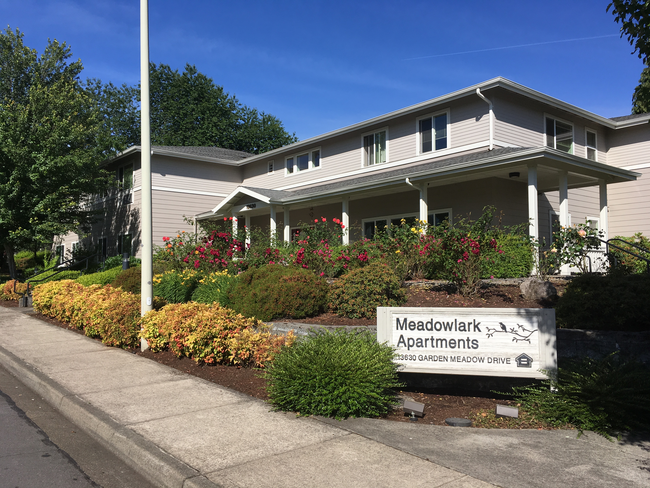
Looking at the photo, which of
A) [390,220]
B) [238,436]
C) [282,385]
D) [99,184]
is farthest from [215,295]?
[99,184]

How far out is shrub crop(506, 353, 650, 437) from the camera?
472 centimetres

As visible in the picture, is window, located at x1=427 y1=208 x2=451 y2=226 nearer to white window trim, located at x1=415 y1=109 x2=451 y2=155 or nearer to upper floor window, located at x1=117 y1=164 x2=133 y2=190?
white window trim, located at x1=415 y1=109 x2=451 y2=155

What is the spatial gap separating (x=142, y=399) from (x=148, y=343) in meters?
3.01

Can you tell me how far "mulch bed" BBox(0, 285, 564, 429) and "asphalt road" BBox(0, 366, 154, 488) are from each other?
77.6 inches

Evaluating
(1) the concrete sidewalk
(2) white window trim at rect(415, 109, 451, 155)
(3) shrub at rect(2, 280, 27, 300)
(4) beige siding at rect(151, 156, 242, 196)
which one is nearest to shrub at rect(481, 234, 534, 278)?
(2) white window trim at rect(415, 109, 451, 155)

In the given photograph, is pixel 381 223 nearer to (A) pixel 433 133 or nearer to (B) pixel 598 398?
(A) pixel 433 133

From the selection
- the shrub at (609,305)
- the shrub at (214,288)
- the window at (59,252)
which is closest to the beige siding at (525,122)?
the shrub at (609,305)

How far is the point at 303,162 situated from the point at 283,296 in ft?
48.7

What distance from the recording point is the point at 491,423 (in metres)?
5.12

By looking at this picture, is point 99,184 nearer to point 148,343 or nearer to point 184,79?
point 148,343

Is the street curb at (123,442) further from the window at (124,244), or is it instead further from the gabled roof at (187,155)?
the window at (124,244)

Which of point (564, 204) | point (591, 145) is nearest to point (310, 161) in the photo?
point (591, 145)

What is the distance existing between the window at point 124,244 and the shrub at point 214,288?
585 inches

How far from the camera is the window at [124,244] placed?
2514 centimetres
